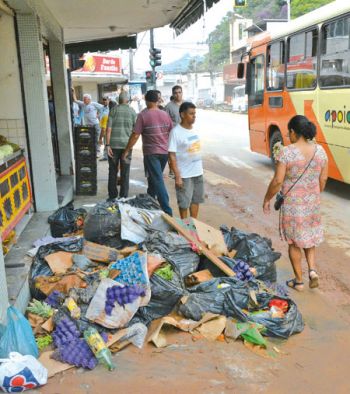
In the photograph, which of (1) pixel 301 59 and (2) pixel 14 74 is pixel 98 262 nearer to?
(2) pixel 14 74

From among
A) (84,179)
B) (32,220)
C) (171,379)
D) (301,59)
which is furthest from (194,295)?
(301,59)

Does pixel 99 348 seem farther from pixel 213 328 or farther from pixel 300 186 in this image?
pixel 300 186

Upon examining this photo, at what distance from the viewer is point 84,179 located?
27.6ft

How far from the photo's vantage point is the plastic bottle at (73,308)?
11.8ft

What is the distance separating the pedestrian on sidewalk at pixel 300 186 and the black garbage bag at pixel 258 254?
22 cm

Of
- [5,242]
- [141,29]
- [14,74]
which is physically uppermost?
[141,29]

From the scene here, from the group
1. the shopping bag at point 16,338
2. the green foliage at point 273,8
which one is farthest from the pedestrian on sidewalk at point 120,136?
the green foliage at point 273,8

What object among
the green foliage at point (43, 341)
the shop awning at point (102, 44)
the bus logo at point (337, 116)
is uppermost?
the shop awning at point (102, 44)

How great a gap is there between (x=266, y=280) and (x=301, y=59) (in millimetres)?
6044

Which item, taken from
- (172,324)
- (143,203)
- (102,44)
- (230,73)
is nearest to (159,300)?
(172,324)

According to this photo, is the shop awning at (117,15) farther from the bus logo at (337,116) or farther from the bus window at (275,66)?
the bus logo at (337,116)

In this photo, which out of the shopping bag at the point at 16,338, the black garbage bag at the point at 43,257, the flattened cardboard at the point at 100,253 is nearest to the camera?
the shopping bag at the point at 16,338

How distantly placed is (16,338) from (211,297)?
5.07 feet

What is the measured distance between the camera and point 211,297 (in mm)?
3857
